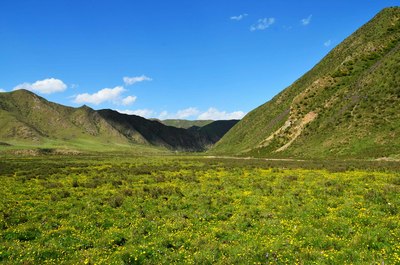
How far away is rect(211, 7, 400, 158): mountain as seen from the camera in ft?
224

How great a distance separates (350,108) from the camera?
82688 mm

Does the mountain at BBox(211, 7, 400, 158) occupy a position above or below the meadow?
above

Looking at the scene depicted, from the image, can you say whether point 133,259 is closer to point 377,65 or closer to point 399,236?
point 399,236

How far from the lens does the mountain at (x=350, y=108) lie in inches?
2682

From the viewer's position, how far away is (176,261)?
41.8 feet

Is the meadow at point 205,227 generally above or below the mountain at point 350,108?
below

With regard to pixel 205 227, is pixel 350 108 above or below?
above

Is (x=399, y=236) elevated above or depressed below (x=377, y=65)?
below

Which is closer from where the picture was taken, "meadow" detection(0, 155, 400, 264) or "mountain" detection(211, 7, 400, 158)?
"meadow" detection(0, 155, 400, 264)

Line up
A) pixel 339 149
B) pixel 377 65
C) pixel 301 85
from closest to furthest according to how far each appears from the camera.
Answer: pixel 339 149
pixel 377 65
pixel 301 85

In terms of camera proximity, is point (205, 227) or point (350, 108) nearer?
point (205, 227)

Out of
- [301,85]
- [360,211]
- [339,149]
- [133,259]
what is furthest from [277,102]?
[133,259]

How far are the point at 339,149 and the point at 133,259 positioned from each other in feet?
219

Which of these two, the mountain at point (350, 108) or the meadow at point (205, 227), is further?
the mountain at point (350, 108)
